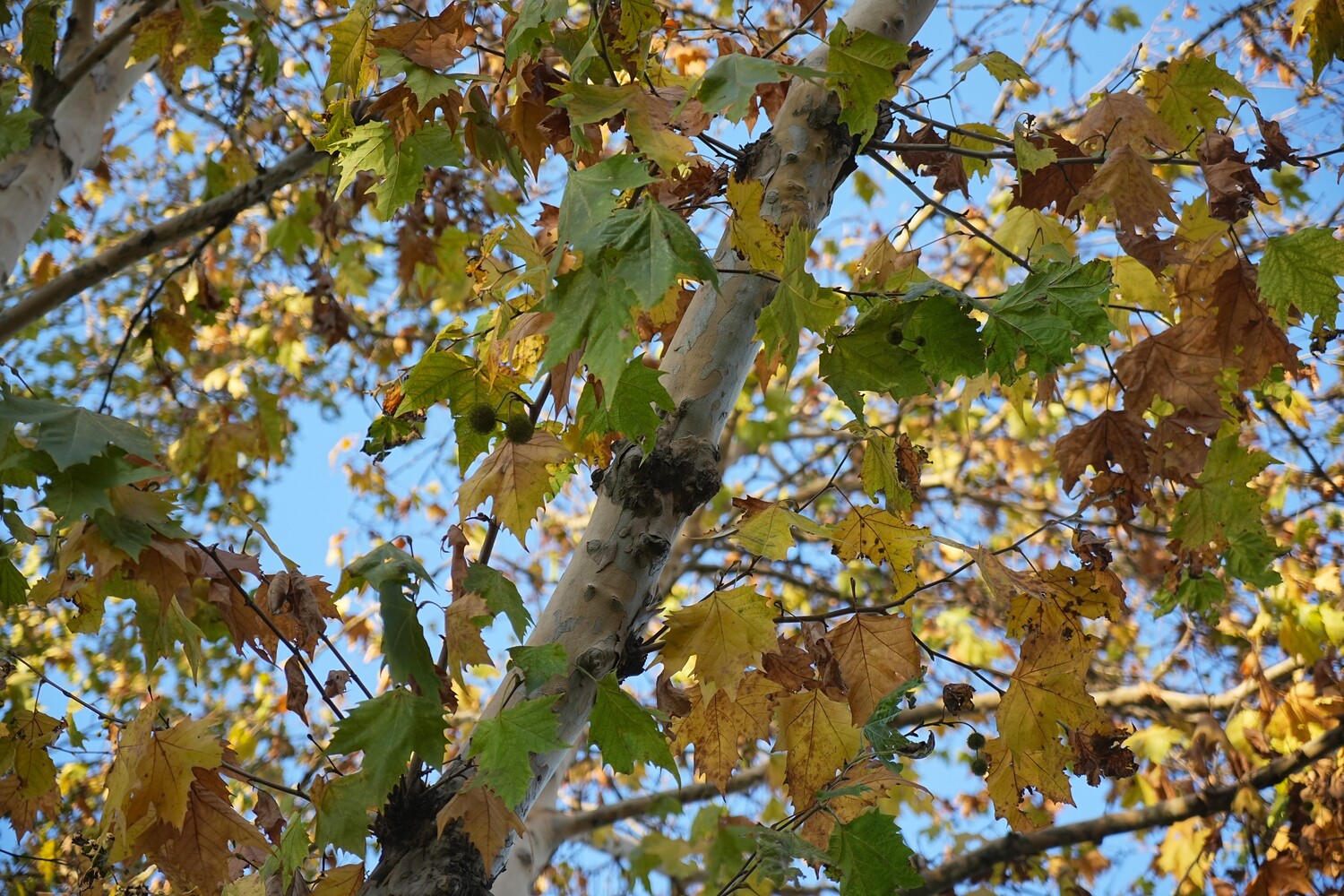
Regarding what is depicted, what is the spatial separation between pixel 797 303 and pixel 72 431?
1103 mm

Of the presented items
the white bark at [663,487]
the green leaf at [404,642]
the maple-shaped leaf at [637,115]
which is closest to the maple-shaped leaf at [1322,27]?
the white bark at [663,487]

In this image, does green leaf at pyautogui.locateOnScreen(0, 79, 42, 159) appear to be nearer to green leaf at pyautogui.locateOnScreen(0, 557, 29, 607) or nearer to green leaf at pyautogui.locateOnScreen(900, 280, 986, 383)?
green leaf at pyautogui.locateOnScreen(0, 557, 29, 607)

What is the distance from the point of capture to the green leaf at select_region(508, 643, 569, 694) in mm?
1445

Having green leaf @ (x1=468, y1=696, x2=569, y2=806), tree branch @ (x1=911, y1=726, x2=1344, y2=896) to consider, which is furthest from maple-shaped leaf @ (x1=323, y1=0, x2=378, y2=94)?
tree branch @ (x1=911, y1=726, x2=1344, y2=896)

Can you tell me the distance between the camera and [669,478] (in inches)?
69.1

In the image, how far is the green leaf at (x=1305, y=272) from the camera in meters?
2.00

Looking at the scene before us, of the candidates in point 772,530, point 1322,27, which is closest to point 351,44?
point 772,530

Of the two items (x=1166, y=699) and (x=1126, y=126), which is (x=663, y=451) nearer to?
(x=1126, y=126)

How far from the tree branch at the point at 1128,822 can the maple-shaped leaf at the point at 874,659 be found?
2.56 m

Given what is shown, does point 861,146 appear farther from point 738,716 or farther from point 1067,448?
point 738,716

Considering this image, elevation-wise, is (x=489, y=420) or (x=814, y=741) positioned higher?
(x=489, y=420)

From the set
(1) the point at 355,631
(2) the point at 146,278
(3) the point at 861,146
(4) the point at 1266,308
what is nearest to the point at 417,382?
(3) the point at 861,146

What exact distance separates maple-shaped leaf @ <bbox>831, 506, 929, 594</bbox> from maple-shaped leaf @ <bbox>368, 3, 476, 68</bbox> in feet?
4.04

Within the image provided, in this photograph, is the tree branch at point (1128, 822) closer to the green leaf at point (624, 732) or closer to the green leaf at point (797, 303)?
the green leaf at point (624, 732)
